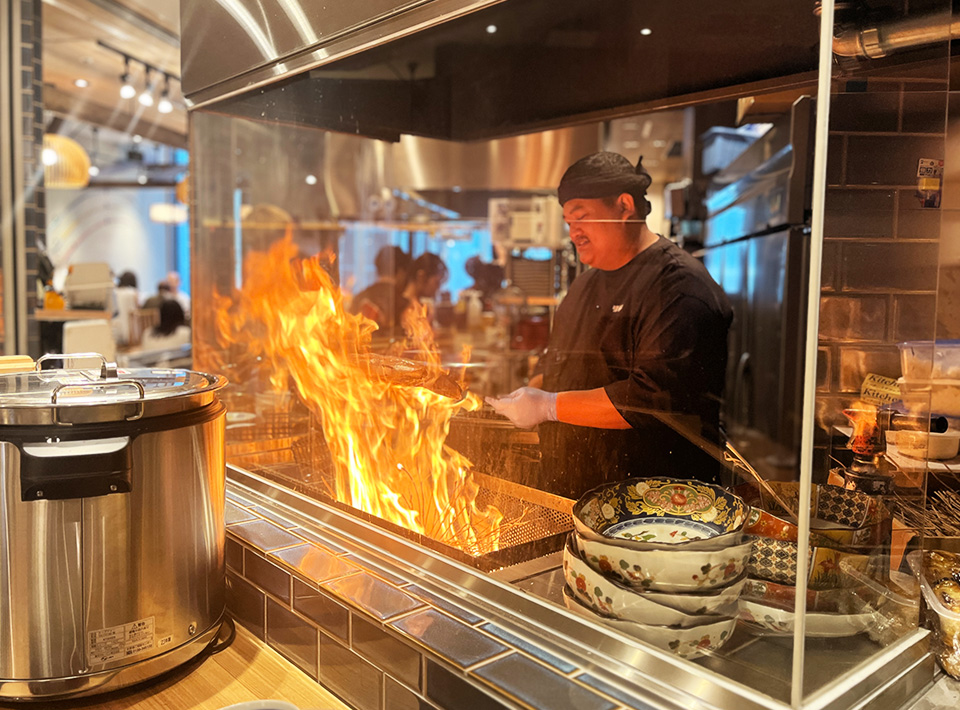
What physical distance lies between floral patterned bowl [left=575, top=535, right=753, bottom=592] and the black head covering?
61 centimetres

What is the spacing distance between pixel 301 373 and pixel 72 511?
2.41 ft

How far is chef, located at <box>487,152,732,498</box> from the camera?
1137 mm

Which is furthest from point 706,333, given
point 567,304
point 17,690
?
Result: point 17,690

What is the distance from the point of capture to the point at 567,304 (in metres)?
1.57

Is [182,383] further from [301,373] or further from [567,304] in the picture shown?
[567,304]

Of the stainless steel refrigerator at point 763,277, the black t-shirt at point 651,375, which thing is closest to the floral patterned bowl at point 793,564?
the black t-shirt at point 651,375

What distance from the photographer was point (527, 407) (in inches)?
48.9

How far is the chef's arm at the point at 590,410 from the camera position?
1162mm

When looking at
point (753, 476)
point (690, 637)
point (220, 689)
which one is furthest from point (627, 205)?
point (220, 689)

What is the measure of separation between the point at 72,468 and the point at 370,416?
1.85 ft

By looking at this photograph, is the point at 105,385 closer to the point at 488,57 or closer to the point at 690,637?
the point at 690,637

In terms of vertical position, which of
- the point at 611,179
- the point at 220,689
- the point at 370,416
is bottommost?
the point at 220,689

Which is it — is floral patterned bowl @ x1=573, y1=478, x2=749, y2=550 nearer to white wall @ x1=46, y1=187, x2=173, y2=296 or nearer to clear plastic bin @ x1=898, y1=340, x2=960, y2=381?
clear plastic bin @ x1=898, y1=340, x2=960, y2=381

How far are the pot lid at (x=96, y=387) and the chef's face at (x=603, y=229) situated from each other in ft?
2.12
